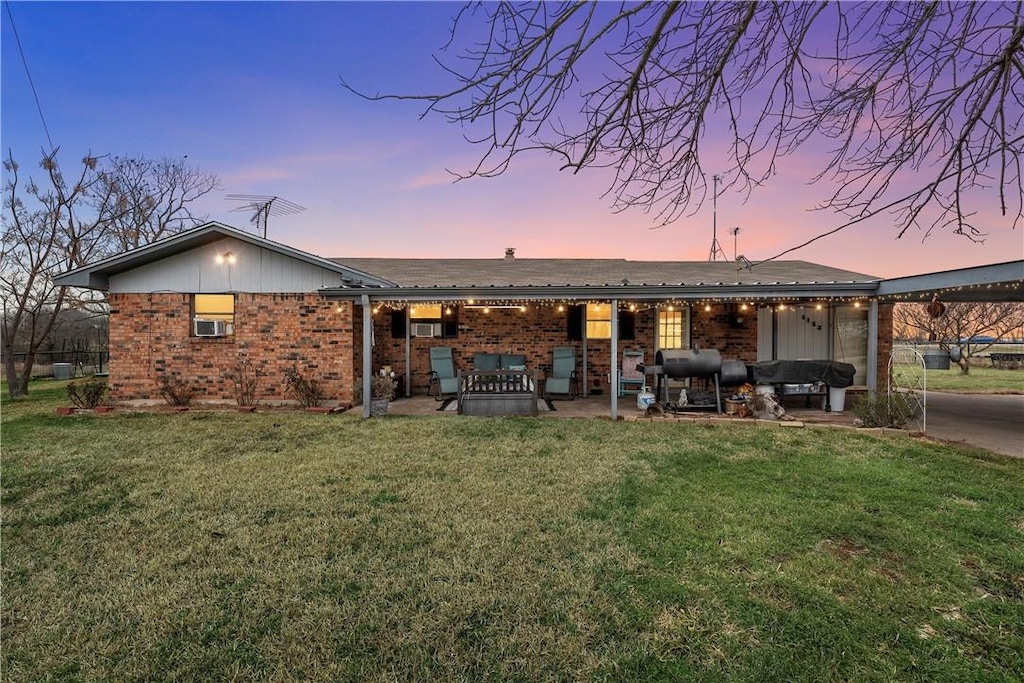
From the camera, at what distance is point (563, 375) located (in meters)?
10.4

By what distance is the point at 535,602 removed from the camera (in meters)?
2.50

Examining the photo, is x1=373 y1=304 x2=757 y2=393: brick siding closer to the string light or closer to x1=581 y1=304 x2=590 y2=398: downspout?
x1=581 y1=304 x2=590 y2=398: downspout

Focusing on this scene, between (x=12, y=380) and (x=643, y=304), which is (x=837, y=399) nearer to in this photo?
(x=643, y=304)

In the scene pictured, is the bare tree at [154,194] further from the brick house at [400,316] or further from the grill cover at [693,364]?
the grill cover at [693,364]

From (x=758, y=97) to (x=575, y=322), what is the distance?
323 inches

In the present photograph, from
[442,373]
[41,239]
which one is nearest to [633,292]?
[442,373]

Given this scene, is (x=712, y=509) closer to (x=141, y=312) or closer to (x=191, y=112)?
(x=141, y=312)

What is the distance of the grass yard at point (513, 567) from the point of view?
2102 mm

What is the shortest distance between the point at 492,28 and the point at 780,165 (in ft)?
6.68

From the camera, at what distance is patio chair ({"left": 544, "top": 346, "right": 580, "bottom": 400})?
10008 mm

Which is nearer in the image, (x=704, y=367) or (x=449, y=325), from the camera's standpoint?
(x=704, y=367)

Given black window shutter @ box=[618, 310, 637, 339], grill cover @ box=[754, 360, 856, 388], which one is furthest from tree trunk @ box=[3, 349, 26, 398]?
grill cover @ box=[754, 360, 856, 388]

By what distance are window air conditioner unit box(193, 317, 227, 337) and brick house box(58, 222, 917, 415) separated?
0.07 feet

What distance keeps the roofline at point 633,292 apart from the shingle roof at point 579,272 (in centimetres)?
87
